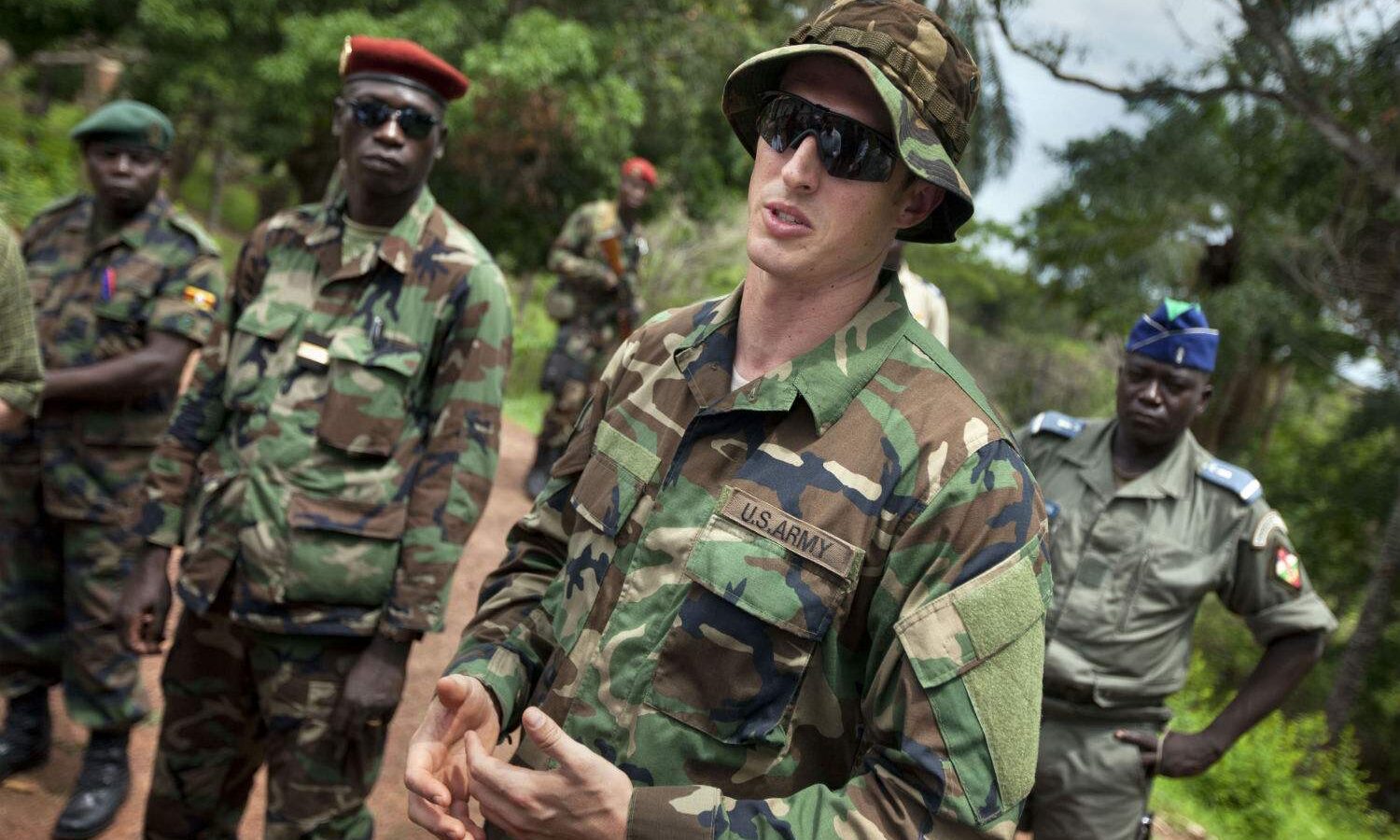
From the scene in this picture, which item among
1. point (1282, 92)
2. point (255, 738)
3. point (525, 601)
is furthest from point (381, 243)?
point (1282, 92)

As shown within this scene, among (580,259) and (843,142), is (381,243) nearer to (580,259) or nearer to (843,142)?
(843,142)

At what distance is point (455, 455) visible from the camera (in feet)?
9.02

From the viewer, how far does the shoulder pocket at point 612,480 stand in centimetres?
176

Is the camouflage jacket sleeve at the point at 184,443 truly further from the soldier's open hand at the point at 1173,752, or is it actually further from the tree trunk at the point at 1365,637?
the tree trunk at the point at 1365,637

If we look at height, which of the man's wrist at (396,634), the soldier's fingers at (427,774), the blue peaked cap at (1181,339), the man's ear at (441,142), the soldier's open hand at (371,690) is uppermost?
the blue peaked cap at (1181,339)

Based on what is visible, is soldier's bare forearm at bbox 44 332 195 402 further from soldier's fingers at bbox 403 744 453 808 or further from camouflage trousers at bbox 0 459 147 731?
soldier's fingers at bbox 403 744 453 808

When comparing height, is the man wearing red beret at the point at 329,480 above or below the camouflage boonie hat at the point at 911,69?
below

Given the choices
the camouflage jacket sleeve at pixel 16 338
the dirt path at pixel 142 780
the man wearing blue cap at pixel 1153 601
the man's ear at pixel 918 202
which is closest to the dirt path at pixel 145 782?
the dirt path at pixel 142 780

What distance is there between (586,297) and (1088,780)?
208 inches

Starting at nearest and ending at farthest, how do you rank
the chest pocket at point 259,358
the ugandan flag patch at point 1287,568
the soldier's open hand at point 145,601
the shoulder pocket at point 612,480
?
the shoulder pocket at point 612,480, the chest pocket at point 259,358, the soldier's open hand at point 145,601, the ugandan flag patch at point 1287,568

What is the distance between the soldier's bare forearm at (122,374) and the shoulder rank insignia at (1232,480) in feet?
10.7

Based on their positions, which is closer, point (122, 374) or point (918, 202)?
point (918, 202)

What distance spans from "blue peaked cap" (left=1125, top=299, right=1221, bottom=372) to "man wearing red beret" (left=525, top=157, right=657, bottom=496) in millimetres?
4729

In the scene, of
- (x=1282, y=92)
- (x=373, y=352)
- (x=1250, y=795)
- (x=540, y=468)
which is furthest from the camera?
(x=1282, y=92)
